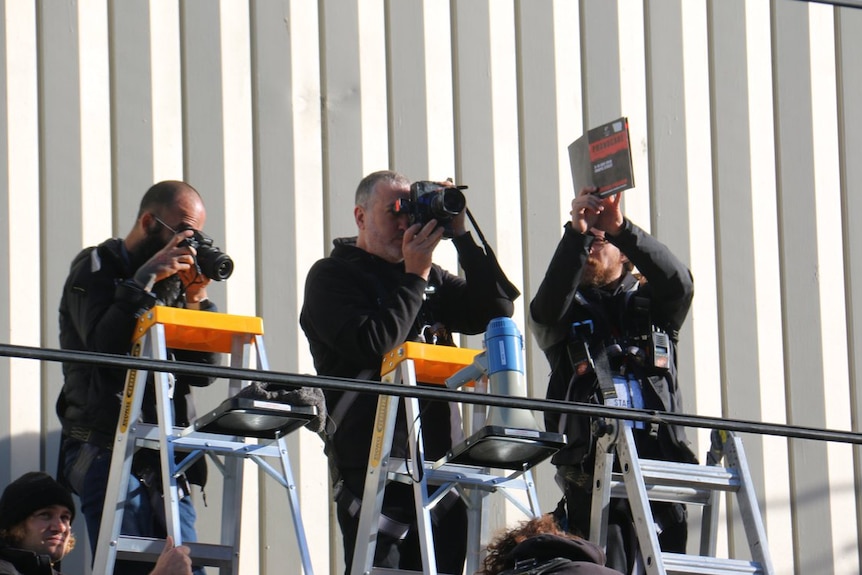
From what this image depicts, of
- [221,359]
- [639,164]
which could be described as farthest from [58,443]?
[639,164]

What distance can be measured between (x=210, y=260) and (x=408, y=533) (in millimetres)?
975

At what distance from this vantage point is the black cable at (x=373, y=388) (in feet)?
11.3

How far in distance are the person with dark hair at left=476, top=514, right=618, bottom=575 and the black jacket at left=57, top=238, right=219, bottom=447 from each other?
155cm

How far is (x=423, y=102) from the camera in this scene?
20.7 ft

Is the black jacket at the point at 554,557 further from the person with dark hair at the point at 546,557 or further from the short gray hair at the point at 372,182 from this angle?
the short gray hair at the point at 372,182

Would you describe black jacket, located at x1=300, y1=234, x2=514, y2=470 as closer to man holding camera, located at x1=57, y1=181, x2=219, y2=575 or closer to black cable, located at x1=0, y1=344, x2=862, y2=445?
man holding camera, located at x1=57, y1=181, x2=219, y2=575

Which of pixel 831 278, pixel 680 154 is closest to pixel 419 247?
pixel 680 154

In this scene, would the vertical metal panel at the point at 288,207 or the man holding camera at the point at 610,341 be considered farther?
the vertical metal panel at the point at 288,207

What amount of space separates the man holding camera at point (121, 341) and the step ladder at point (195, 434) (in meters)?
0.09

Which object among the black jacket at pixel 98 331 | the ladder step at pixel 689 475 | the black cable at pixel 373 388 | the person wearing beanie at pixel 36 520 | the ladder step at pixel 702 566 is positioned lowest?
the ladder step at pixel 702 566

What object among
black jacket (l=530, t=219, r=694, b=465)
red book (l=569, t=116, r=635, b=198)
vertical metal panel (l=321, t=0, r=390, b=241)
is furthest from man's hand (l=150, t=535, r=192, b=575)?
vertical metal panel (l=321, t=0, r=390, b=241)

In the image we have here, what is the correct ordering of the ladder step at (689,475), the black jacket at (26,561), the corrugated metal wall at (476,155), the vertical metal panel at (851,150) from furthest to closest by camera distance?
1. the vertical metal panel at (851,150)
2. the corrugated metal wall at (476,155)
3. the ladder step at (689,475)
4. the black jacket at (26,561)

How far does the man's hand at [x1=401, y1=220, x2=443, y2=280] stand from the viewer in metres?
5.07

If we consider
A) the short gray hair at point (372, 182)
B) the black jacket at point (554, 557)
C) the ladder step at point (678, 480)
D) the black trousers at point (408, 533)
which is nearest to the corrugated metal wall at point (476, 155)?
the short gray hair at point (372, 182)
